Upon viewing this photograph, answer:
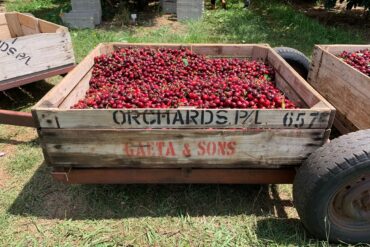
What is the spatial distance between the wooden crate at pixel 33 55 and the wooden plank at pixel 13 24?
59.8 inches

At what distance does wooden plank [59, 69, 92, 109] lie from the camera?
282 centimetres

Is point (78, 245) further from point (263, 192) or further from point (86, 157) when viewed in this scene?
point (263, 192)

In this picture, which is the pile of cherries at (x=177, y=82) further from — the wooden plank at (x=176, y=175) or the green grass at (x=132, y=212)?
the green grass at (x=132, y=212)

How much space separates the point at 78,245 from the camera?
8.55ft

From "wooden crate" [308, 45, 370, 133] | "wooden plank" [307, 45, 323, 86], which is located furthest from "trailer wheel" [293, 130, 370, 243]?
"wooden plank" [307, 45, 323, 86]

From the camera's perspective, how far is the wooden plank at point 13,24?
586 centimetres

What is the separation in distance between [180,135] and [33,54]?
299 centimetres

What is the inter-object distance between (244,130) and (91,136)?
1.19m

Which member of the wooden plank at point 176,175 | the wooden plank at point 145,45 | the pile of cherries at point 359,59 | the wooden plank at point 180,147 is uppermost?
the wooden plank at point 145,45

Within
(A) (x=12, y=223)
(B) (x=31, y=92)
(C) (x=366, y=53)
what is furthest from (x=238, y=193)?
(B) (x=31, y=92)

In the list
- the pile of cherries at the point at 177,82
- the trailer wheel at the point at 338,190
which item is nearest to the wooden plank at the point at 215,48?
the pile of cherries at the point at 177,82

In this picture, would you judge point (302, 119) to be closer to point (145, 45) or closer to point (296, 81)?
point (296, 81)

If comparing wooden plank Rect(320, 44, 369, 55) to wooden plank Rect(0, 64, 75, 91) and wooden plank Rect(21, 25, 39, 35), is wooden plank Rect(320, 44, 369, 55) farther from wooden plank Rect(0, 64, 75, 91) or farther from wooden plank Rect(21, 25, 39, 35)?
wooden plank Rect(21, 25, 39, 35)

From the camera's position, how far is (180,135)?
7.96ft
